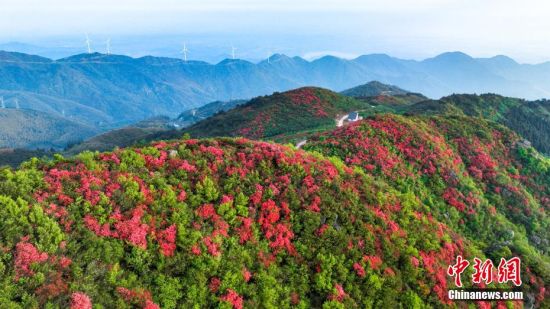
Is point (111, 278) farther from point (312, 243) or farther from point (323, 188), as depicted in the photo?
point (323, 188)

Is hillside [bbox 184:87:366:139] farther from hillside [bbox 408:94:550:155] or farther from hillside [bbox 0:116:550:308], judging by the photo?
hillside [bbox 0:116:550:308]

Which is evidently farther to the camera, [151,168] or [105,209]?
[151,168]

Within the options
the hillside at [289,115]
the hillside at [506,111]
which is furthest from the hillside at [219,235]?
the hillside at [506,111]

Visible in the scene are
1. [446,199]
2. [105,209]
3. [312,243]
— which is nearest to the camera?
[105,209]

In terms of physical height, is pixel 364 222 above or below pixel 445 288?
above

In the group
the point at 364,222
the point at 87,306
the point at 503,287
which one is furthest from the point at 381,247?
the point at 87,306

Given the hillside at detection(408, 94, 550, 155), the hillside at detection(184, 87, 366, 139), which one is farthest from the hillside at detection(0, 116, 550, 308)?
the hillside at detection(408, 94, 550, 155)

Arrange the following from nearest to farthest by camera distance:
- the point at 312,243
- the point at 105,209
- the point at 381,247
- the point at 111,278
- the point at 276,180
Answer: the point at 111,278 → the point at 105,209 → the point at 312,243 → the point at 381,247 → the point at 276,180

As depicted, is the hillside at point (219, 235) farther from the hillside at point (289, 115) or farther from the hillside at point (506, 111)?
the hillside at point (506, 111)
